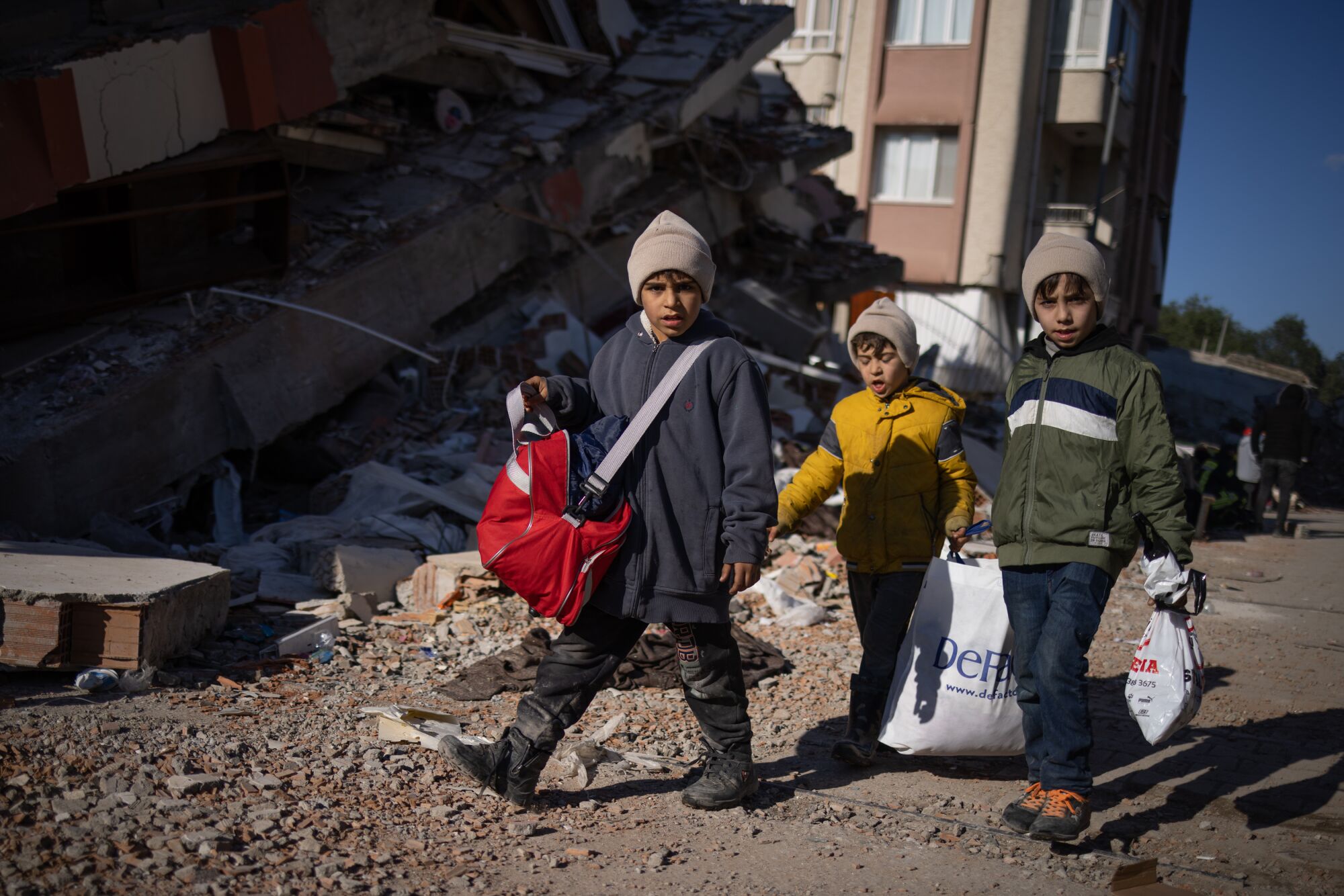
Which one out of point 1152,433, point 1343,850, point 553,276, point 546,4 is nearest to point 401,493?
point 553,276

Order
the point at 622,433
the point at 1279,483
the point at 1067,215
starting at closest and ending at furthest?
the point at 622,433, the point at 1279,483, the point at 1067,215

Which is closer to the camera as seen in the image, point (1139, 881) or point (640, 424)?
point (1139, 881)

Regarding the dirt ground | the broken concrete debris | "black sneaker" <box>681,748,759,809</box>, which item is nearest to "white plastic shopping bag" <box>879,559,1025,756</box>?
the dirt ground

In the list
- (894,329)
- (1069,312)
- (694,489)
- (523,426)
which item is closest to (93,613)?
(523,426)

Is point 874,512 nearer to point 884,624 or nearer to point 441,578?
point 884,624

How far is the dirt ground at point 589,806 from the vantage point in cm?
275

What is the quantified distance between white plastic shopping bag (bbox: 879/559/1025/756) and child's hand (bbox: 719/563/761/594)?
2.88ft

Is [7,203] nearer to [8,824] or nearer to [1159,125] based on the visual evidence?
[8,824]

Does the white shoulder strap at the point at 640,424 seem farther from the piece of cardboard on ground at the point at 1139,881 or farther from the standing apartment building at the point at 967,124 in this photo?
the standing apartment building at the point at 967,124

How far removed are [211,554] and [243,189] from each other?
318 cm

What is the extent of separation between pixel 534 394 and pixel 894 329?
4.80ft

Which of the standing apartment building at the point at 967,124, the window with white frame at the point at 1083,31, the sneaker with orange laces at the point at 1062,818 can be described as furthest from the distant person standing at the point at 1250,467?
the window with white frame at the point at 1083,31

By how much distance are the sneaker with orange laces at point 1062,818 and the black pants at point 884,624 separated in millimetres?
817

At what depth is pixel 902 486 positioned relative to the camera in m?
3.79
